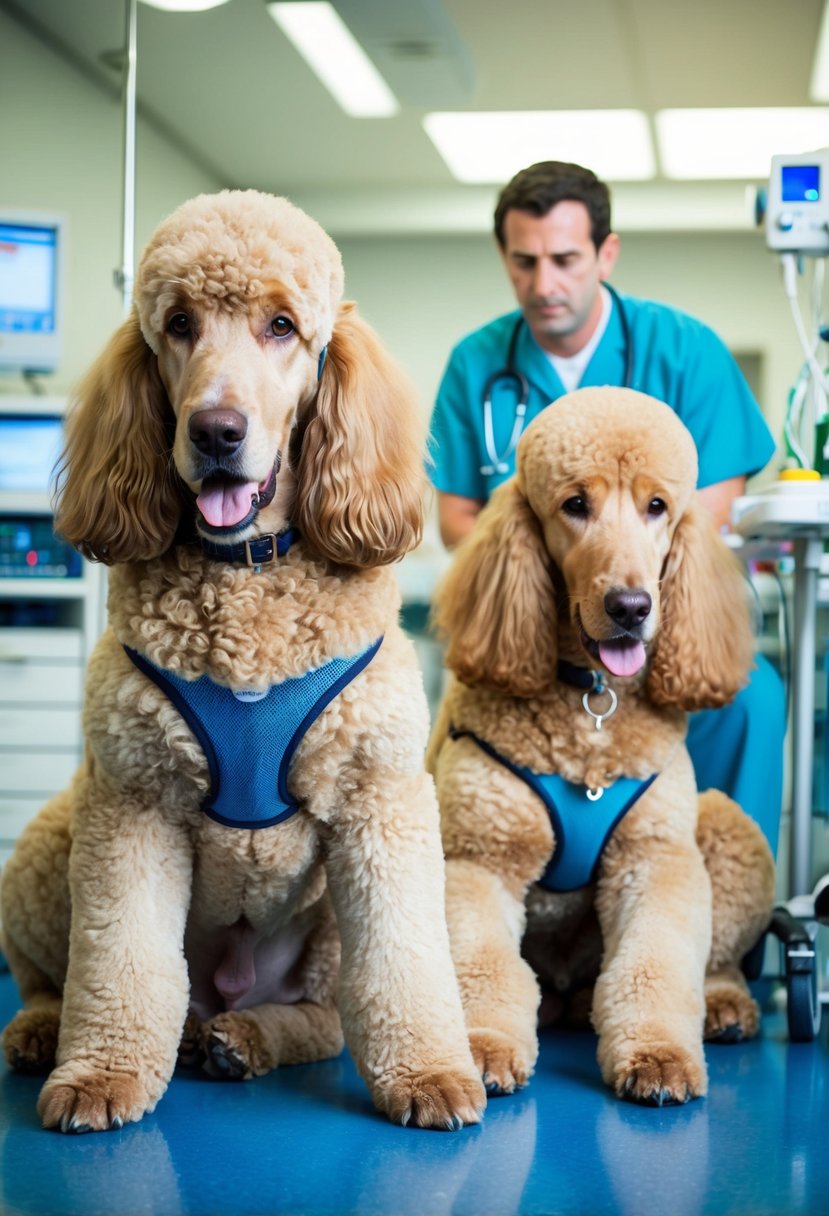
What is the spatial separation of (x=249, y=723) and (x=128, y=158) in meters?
1.66

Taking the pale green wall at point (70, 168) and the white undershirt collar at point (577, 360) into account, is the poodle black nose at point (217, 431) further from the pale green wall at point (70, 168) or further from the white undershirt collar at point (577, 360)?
the pale green wall at point (70, 168)

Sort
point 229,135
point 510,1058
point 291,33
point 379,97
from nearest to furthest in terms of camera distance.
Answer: point 510,1058
point 291,33
point 379,97
point 229,135

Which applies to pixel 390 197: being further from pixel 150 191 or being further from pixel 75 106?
pixel 75 106

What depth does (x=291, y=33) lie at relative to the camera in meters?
5.81

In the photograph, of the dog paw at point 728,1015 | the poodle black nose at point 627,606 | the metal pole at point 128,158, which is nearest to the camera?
the poodle black nose at point 627,606

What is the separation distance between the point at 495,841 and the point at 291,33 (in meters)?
4.80

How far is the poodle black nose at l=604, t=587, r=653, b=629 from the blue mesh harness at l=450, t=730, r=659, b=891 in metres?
0.25

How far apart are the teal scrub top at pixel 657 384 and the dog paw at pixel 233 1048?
4.37 ft

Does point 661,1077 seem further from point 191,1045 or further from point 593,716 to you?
point 191,1045

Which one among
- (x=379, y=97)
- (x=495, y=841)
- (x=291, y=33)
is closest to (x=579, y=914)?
(x=495, y=841)

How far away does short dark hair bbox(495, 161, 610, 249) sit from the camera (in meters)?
2.93

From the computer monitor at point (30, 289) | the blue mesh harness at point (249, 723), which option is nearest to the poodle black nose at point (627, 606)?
the blue mesh harness at point (249, 723)

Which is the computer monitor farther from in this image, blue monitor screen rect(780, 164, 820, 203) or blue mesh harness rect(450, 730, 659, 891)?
blue mesh harness rect(450, 730, 659, 891)

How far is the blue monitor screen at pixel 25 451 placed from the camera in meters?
3.95
